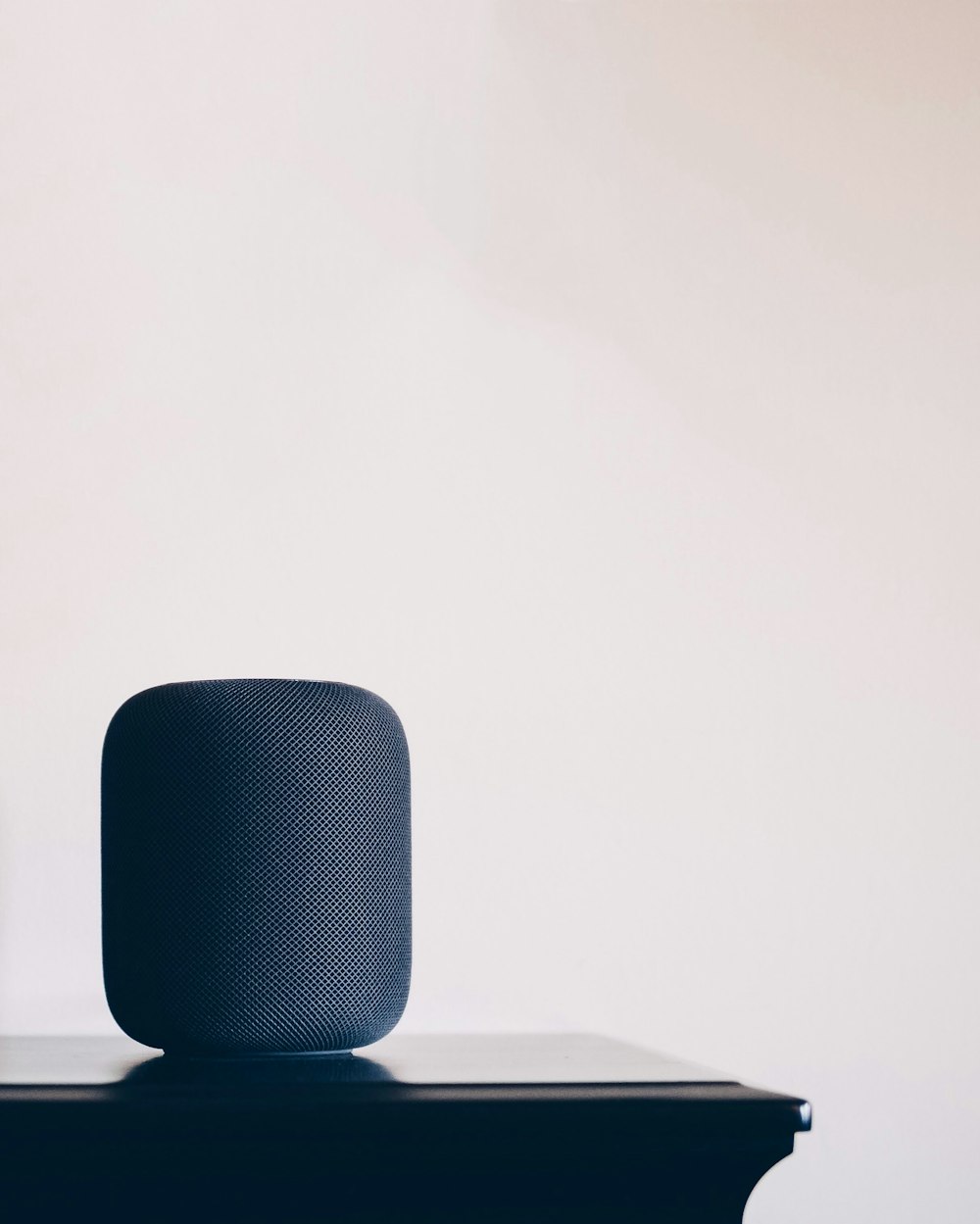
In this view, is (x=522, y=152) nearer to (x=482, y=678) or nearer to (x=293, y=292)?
(x=293, y=292)

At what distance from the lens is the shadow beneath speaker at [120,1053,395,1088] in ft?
2.28

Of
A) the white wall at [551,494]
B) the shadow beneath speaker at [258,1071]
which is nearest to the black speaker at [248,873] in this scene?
the shadow beneath speaker at [258,1071]

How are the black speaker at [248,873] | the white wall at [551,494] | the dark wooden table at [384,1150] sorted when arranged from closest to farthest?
1. the dark wooden table at [384,1150]
2. the black speaker at [248,873]
3. the white wall at [551,494]

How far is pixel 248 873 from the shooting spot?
778 mm

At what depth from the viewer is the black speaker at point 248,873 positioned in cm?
77

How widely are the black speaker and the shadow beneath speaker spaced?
0.04 ft

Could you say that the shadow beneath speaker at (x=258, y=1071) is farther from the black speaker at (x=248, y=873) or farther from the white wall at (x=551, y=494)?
the white wall at (x=551, y=494)

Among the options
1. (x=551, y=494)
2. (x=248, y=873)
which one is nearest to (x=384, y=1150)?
(x=248, y=873)

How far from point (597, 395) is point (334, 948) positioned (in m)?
0.70

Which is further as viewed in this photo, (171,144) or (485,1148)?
(171,144)

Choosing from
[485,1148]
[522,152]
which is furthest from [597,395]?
[485,1148]

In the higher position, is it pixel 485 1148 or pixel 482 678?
pixel 482 678

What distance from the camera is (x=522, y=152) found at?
4.27 feet

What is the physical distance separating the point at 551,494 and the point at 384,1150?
0.74m
